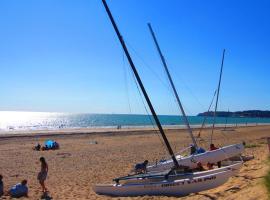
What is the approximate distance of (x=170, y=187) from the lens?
538 inches

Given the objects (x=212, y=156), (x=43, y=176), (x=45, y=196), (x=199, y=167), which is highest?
(x=212, y=156)

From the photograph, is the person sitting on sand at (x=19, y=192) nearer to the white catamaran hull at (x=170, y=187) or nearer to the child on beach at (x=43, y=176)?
the child on beach at (x=43, y=176)

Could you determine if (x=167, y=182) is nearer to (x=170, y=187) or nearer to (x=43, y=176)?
(x=170, y=187)

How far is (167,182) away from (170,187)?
0.24m

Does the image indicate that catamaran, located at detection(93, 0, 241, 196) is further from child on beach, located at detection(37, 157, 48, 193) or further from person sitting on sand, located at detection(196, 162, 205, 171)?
child on beach, located at detection(37, 157, 48, 193)

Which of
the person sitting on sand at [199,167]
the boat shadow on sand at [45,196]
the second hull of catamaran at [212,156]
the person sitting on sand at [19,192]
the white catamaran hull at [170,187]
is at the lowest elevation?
the boat shadow on sand at [45,196]

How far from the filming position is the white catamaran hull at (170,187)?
12902 mm

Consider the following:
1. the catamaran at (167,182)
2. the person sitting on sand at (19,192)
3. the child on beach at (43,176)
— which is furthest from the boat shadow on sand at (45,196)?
the catamaran at (167,182)

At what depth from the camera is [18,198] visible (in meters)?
14.4

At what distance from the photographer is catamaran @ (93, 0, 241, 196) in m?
13.0

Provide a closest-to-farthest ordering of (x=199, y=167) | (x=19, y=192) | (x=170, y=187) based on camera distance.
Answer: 1. (x=170, y=187)
2. (x=19, y=192)
3. (x=199, y=167)

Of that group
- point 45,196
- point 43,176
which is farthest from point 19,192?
point 43,176

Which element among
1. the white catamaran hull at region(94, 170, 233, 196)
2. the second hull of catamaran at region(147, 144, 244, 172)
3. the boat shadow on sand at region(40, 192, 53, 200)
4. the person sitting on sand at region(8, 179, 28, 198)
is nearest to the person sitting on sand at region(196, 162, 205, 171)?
the second hull of catamaran at region(147, 144, 244, 172)

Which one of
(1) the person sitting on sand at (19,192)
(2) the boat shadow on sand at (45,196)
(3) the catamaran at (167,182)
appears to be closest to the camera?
(3) the catamaran at (167,182)
